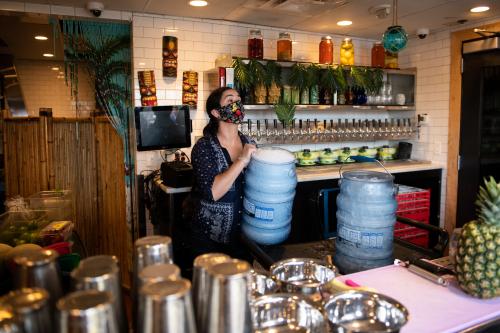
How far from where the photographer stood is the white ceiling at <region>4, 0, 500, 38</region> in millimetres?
Result: 3768

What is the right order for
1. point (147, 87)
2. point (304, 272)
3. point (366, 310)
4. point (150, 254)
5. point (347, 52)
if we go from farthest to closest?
point (347, 52) → point (147, 87) → point (304, 272) → point (366, 310) → point (150, 254)

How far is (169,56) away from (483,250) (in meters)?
3.60

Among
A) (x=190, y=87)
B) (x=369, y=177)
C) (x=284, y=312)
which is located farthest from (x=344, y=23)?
(x=284, y=312)

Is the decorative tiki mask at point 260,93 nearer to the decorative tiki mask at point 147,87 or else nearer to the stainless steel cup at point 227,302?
the decorative tiki mask at point 147,87

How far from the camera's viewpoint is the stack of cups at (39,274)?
0.78 m

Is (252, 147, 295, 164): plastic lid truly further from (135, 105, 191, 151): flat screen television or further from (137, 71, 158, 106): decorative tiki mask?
(137, 71, 158, 106): decorative tiki mask

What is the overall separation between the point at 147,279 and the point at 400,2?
393 centimetres

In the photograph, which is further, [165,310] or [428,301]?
[428,301]

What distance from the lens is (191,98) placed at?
14.3 feet

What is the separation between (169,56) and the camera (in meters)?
4.18

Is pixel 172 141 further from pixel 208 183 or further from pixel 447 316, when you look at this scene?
pixel 447 316

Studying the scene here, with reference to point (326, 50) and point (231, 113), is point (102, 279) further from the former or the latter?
point (326, 50)

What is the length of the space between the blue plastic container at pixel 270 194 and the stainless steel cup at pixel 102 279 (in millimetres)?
1285

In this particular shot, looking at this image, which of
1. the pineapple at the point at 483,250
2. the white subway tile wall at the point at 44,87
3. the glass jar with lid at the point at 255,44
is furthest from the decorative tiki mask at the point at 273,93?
the pineapple at the point at 483,250
